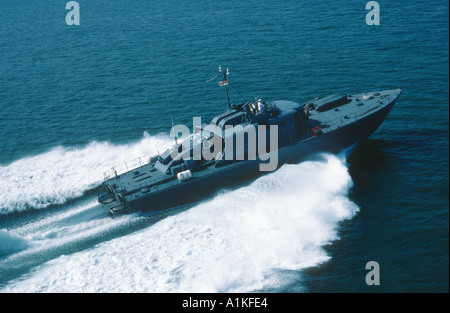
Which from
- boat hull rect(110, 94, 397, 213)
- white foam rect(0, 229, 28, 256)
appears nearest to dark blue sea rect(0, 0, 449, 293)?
white foam rect(0, 229, 28, 256)

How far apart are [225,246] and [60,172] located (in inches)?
524

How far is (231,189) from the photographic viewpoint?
2383 centimetres

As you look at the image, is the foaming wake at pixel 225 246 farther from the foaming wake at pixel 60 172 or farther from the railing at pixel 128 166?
the foaming wake at pixel 60 172

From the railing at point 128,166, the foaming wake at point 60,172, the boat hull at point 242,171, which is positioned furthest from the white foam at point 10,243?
the railing at point 128,166

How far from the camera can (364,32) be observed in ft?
137

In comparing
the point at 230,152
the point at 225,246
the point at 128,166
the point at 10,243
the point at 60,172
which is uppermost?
the point at 230,152

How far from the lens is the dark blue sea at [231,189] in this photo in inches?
725

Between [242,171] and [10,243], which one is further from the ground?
[242,171]

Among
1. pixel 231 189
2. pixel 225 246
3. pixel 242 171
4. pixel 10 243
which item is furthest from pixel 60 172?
pixel 225 246

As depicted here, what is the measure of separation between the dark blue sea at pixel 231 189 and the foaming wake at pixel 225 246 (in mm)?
80

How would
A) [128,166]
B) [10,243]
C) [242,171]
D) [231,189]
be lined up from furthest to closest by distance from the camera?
[128,166]
[231,189]
[242,171]
[10,243]

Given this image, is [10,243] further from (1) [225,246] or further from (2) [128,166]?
(1) [225,246]

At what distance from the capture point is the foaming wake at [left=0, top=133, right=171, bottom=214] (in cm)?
2386
